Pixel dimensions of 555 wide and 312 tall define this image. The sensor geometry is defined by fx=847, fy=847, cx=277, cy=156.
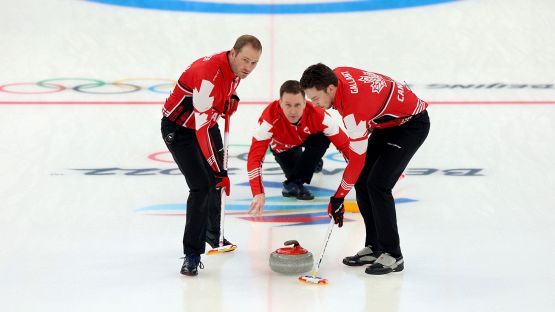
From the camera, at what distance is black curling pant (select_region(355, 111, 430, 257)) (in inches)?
189

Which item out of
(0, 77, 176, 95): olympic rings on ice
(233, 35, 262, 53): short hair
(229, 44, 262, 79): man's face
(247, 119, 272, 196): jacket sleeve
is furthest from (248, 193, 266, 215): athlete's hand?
(0, 77, 176, 95): olympic rings on ice

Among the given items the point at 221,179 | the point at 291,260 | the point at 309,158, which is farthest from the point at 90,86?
the point at 291,260

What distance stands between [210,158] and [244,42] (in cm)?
69

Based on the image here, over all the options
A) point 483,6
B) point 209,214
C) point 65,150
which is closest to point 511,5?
point 483,6

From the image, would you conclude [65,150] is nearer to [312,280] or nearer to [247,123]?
[247,123]

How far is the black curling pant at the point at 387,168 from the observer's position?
15.8 ft

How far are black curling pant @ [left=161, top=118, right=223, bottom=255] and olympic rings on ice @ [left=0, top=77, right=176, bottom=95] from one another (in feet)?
17.9

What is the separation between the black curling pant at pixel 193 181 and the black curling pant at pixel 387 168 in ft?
2.98

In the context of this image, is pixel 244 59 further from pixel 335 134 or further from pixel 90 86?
pixel 90 86

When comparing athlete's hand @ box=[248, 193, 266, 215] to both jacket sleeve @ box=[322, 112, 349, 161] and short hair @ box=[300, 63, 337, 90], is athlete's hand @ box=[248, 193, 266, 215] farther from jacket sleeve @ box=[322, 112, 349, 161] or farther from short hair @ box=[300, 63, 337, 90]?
jacket sleeve @ box=[322, 112, 349, 161]

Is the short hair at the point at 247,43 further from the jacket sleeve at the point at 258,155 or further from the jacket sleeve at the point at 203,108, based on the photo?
the jacket sleeve at the point at 258,155

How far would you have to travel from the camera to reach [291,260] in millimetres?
4754

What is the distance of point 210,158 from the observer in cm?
486

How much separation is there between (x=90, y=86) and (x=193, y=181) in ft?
20.1
